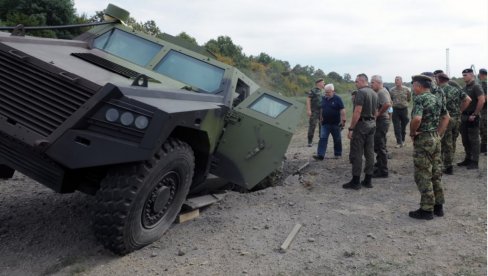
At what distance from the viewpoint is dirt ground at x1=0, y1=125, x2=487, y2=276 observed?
3.73 metres

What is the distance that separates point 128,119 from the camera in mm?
3346

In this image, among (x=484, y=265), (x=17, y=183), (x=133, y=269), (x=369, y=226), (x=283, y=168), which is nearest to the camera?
(x=133, y=269)

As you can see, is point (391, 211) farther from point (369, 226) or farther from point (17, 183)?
point (17, 183)

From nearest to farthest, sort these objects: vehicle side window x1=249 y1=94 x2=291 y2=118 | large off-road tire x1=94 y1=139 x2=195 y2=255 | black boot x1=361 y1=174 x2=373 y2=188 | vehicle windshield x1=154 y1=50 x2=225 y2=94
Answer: large off-road tire x1=94 y1=139 x2=195 y2=255 → vehicle windshield x1=154 y1=50 x2=225 y2=94 → vehicle side window x1=249 y1=94 x2=291 y2=118 → black boot x1=361 y1=174 x2=373 y2=188

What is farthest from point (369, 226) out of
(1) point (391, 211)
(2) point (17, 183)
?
(2) point (17, 183)

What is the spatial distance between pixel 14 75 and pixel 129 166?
3.70ft

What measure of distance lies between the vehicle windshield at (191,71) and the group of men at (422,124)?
198 cm

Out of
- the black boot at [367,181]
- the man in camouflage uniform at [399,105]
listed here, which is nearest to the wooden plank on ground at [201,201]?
the black boot at [367,181]

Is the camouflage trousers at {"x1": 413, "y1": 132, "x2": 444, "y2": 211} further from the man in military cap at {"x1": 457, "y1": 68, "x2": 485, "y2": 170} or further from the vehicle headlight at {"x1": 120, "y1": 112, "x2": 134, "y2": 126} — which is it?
the vehicle headlight at {"x1": 120, "y1": 112, "x2": 134, "y2": 126}

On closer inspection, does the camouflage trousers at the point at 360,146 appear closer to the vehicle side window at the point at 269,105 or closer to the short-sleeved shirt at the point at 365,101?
the short-sleeved shirt at the point at 365,101

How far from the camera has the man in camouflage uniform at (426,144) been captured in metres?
5.00

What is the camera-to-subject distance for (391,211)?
5.35 m

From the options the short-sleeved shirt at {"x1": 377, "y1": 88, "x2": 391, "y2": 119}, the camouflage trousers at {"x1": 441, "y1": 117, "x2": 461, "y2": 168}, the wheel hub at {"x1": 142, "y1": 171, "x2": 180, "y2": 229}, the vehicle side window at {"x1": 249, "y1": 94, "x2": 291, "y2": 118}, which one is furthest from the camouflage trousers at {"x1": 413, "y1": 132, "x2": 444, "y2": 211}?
the wheel hub at {"x1": 142, "y1": 171, "x2": 180, "y2": 229}

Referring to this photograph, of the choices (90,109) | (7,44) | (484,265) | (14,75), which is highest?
(7,44)
